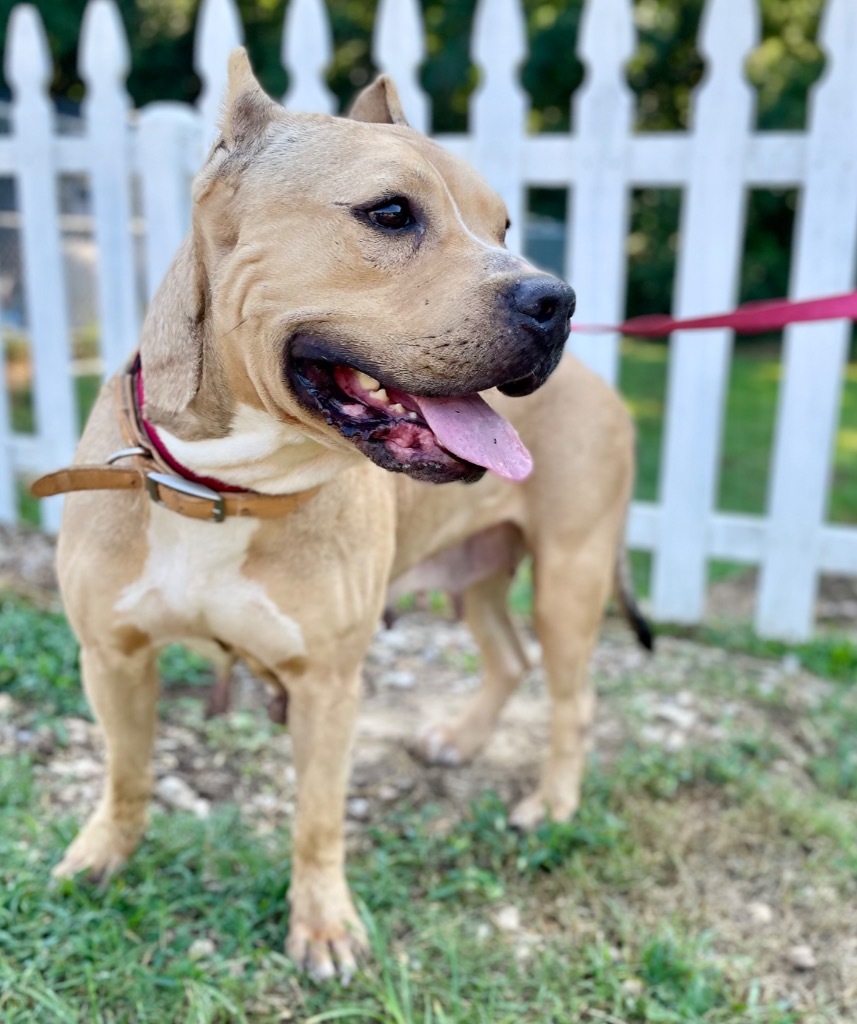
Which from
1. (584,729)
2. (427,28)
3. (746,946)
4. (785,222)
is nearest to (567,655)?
(584,729)

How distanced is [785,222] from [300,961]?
17.6m

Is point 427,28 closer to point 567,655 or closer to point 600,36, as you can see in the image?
point 600,36

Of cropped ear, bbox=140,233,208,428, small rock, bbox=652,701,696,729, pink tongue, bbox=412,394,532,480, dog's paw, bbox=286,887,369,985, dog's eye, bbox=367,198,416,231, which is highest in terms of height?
dog's eye, bbox=367,198,416,231

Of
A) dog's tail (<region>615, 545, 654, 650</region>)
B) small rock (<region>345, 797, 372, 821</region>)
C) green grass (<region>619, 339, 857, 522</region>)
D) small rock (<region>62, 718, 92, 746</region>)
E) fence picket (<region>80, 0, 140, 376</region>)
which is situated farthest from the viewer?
green grass (<region>619, 339, 857, 522</region>)

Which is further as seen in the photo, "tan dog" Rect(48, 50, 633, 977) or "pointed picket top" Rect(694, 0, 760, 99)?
"pointed picket top" Rect(694, 0, 760, 99)

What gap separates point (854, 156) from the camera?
13.4ft

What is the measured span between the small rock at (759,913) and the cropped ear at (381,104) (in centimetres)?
232

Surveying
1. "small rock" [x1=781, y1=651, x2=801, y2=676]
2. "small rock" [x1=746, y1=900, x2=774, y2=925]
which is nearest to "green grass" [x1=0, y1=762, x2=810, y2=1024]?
"small rock" [x1=746, y1=900, x2=774, y2=925]

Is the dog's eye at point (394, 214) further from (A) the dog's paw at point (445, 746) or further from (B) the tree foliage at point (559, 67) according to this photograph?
(B) the tree foliage at point (559, 67)

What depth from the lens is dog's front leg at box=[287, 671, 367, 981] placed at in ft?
8.05

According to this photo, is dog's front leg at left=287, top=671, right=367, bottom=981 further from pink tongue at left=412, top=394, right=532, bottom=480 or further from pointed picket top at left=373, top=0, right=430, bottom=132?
pointed picket top at left=373, top=0, right=430, bottom=132

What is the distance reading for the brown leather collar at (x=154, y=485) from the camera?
2168 millimetres

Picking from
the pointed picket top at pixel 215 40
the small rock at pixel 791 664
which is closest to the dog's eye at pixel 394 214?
the pointed picket top at pixel 215 40

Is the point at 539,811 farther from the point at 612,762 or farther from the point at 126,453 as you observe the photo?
the point at 126,453
